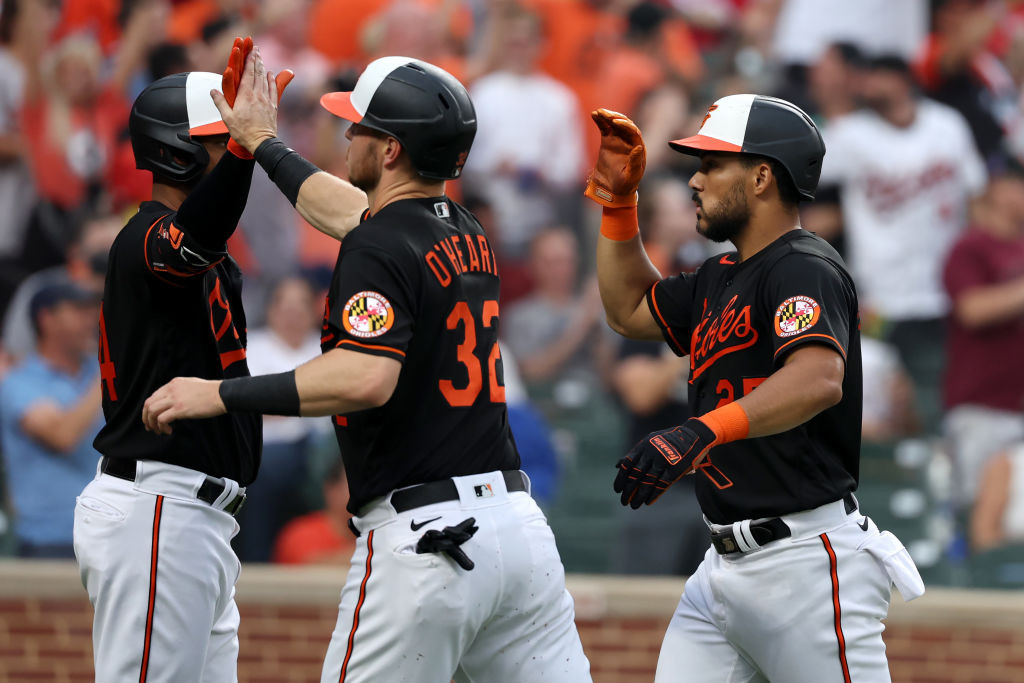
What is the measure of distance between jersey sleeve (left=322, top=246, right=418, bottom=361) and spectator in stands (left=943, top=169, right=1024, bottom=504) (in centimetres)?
462

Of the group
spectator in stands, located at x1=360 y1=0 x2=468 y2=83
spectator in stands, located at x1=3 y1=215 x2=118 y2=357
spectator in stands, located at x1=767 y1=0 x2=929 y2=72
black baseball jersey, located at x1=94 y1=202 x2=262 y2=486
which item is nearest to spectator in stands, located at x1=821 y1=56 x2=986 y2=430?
spectator in stands, located at x1=767 y1=0 x2=929 y2=72

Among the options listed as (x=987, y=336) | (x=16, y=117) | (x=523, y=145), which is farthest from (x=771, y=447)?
(x=16, y=117)

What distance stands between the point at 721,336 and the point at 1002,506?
3.66m

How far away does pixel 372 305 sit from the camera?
3.07 m

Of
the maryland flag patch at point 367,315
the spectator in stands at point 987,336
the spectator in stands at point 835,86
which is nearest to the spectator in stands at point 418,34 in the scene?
the spectator in stands at point 835,86

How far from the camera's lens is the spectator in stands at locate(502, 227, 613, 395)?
732 cm

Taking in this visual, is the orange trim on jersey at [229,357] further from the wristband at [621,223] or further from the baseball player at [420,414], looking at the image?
the wristband at [621,223]

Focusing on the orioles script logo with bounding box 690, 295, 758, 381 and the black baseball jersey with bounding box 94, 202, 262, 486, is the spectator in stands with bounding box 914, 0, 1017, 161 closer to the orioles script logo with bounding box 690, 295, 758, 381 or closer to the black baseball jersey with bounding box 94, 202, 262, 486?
the orioles script logo with bounding box 690, 295, 758, 381

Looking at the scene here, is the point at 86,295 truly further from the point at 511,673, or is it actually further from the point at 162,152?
the point at 511,673

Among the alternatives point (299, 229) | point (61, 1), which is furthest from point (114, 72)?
point (299, 229)

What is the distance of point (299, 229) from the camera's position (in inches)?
296

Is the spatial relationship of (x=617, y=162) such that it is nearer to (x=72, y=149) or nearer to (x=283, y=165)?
(x=283, y=165)

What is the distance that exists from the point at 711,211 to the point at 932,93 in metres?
5.15

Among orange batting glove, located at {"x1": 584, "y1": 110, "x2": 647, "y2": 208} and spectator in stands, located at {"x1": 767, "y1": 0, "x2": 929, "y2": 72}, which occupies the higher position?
spectator in stands, located at {"x1": 767, "y1": 0, "x2": 929, "y2": 72}
